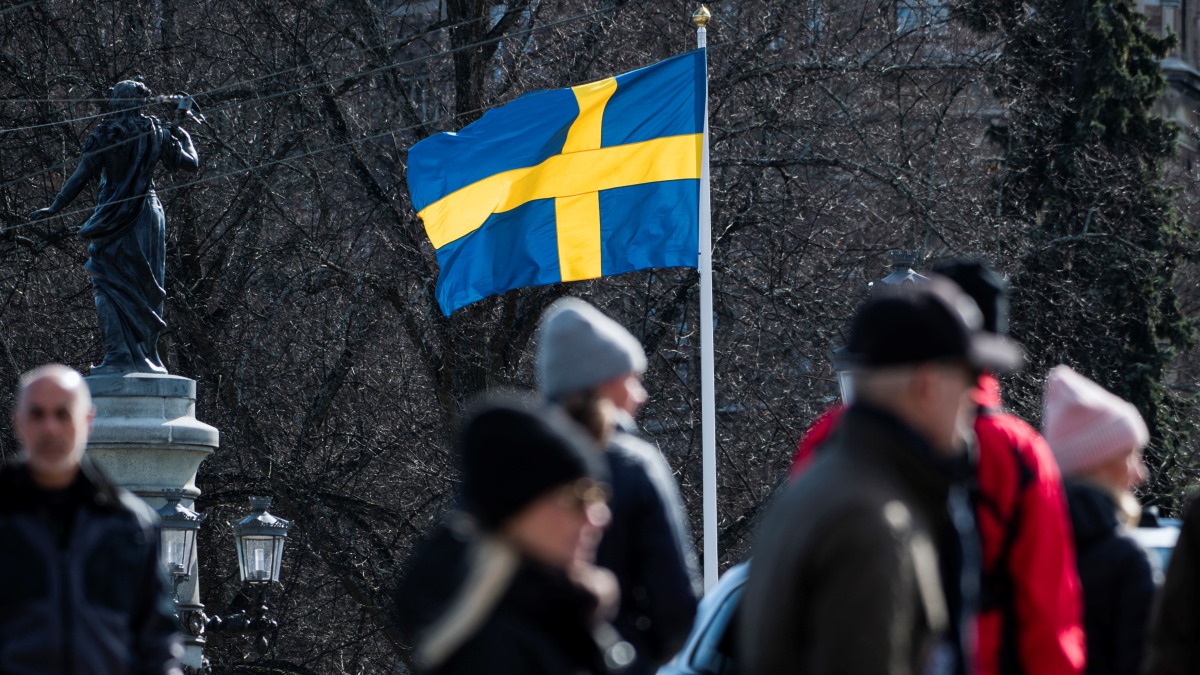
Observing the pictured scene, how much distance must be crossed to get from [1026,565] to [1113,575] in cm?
96

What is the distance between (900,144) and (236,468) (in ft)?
24.0

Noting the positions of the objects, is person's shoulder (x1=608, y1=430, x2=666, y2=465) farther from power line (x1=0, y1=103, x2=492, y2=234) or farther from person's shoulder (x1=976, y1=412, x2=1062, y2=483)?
power line (x1=0, y1=103, x2=492, y2=234)

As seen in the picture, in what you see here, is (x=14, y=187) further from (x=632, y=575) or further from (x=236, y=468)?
(x=632, y=575)

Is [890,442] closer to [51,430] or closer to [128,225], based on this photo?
[51,430]

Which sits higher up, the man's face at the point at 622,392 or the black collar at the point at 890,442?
the man's face at the point at 622,392

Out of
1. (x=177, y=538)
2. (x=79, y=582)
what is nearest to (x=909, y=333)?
(x=79, y=582)

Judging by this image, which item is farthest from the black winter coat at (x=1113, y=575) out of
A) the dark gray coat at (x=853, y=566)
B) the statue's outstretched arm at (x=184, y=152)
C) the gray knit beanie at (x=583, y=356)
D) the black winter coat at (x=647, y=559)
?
the statue's outstretched arm at (x=184, y=152)

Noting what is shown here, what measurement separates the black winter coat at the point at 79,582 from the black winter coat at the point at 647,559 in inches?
45.7

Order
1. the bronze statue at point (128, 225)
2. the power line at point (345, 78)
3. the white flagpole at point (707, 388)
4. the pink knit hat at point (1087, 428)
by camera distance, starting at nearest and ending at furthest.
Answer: the pink knit hat at point (1087, 428)
the white flagpole at point (707, 388)
the bronze statue at point (128, 225)
the power line at point (345, 78)

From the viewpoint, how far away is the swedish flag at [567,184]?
13.7 m

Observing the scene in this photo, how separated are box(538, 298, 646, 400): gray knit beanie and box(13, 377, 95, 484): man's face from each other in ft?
3.78

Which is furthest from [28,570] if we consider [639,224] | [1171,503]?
[1171,503]

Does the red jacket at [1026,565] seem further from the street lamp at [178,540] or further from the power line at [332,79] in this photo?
the power line at [332,79]

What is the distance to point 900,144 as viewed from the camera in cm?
2072
